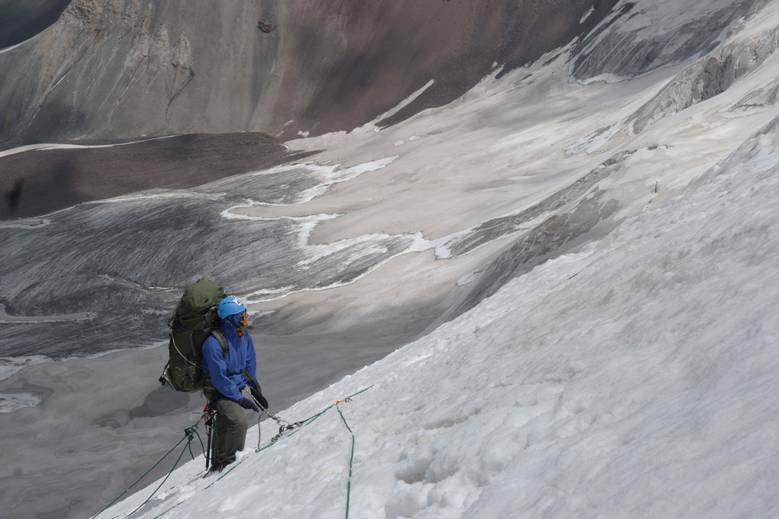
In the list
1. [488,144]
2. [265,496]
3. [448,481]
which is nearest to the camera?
[448,481]

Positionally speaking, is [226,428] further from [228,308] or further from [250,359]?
[228,308]

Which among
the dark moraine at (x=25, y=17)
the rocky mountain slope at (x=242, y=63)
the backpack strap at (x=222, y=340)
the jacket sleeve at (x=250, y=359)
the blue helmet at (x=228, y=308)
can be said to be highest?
the dark moraine at (x=25, y=17)

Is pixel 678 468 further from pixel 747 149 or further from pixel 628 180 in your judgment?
pixel 628 180

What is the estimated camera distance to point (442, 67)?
5006 cm

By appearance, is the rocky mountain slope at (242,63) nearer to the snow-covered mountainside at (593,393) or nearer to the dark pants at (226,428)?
the snow-covered mountainside at (593,393)

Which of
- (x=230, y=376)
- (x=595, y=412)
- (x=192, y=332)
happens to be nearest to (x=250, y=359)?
(x=230, y=376)

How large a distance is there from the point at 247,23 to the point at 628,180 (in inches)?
1721

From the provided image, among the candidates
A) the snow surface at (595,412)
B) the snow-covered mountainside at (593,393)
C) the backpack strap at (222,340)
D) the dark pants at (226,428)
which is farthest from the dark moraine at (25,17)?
the snow surface at (595,412)

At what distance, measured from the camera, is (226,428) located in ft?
26.7

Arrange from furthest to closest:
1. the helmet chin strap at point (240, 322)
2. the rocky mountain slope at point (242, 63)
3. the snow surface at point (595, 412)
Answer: the rocky mountain slope at point (242, 63)
the helmet chin strap at point (240, 322)
the snow surface at point (595, 412)

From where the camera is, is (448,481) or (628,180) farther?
(628,180)

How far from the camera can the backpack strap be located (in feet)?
25.1


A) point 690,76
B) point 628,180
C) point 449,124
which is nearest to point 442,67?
point 449,124

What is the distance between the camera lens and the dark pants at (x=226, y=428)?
7941 mm
